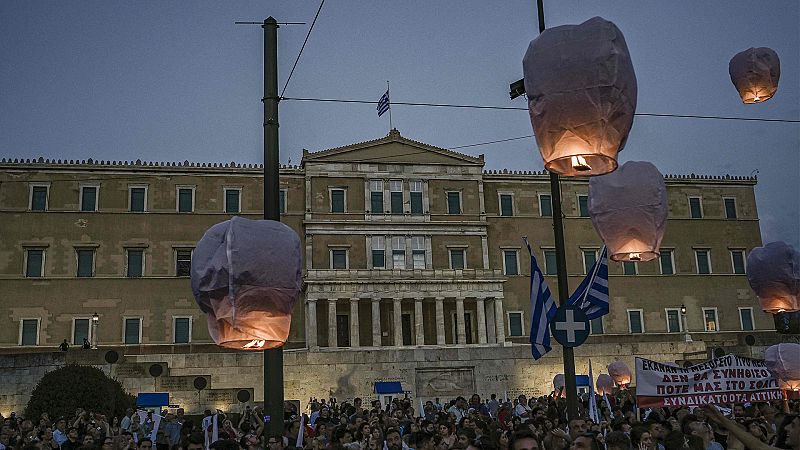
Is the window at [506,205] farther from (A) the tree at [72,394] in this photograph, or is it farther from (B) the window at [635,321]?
(A) the tree at [72,394]

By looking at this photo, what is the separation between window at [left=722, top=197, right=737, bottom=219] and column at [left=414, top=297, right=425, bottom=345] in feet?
66.4

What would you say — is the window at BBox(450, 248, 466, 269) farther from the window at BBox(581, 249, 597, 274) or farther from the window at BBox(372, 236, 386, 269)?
the window at BBox(581, 249, 597, 274)

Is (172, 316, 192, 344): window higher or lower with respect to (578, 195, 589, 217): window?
lower

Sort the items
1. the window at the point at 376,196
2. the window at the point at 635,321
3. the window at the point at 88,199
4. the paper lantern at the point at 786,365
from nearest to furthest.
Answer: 1. the paper lantern at the point at 786,365
2. the window at the point at 88,199
3. the window at the point at 376,196
4. the window at the point at 635,321

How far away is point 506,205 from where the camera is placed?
4566 centimetres

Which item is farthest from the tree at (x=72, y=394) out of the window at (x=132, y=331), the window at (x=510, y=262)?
the window at (x=510, y=262)

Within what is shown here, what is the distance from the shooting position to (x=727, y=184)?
48812mm

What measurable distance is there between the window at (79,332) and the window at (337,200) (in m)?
13.5

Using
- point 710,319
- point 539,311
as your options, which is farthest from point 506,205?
point 539,311

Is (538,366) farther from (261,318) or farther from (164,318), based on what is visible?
(261,318)

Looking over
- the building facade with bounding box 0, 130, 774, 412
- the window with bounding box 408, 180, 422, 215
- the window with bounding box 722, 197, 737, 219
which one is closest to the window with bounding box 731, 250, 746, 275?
the building facade with bounding box 0, 130, 774, 412

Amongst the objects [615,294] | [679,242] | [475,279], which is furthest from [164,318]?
[679,242]

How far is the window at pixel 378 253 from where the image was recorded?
4266 cm

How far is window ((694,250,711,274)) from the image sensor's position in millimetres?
47031
